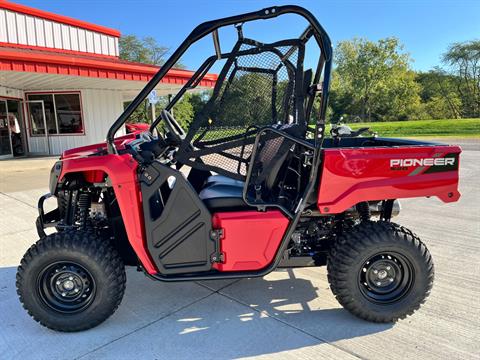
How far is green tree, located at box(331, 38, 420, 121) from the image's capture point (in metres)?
39.2

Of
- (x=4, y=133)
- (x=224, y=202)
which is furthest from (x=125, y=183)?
(x=4, y=133)

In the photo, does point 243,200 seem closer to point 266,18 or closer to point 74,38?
point 266,18

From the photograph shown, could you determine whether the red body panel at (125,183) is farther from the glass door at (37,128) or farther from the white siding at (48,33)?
the white siding at (48,33)

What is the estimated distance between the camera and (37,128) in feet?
47.8

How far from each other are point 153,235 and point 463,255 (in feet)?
10.1

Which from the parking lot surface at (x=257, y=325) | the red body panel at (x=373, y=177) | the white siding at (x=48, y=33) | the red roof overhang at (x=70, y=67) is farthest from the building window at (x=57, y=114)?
the red body panel at (x=373, y=177)

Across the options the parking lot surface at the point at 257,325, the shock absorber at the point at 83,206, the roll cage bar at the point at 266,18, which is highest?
the roll cage bar at the point at 266,18

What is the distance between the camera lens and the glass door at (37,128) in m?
14.3

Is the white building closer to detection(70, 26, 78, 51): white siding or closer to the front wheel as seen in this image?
detection(70, 26, 78, 51): white siding

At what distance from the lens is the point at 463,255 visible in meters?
3.76

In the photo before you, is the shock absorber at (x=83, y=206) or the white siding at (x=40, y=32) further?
the white siding at (x=40, y=32)

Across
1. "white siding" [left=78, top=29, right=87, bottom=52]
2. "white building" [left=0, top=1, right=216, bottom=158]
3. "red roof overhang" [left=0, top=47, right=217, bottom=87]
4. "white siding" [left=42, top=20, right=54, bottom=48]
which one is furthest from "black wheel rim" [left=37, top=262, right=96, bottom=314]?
"white siding" [left=78, top=29, right=87, bottom=52]

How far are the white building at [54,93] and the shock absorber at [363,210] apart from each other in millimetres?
10483

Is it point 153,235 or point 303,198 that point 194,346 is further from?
point 303,198
